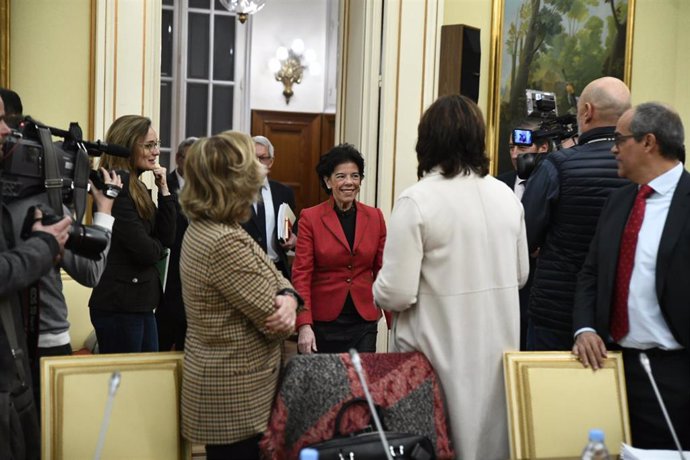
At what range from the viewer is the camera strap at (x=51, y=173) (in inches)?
93.4

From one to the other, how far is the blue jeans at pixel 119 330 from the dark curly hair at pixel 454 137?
1.48 meters

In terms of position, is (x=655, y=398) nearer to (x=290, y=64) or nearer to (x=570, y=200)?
(x=570, y=200)

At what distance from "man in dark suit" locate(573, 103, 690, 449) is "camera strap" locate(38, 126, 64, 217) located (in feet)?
5.29

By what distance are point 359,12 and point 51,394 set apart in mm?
4487

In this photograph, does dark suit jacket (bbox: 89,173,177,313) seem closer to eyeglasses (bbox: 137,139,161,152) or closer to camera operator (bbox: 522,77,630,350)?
eyeglasses (bbox: 137,139,161,152)

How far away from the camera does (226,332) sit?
227 cm

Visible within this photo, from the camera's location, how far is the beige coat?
2.46 metres

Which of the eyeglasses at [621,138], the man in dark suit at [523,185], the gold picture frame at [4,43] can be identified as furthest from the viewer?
the gold picture frame at [4,43]

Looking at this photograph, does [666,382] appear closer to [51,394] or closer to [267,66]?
[51,394]

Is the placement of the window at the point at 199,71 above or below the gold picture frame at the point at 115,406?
above

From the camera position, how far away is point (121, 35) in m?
5.32

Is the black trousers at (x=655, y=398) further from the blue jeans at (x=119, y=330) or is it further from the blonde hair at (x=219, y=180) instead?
the blue jeans at (x=119, y=330)

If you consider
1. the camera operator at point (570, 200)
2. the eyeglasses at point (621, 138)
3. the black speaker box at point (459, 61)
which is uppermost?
the black speaker box at point (459, 61)

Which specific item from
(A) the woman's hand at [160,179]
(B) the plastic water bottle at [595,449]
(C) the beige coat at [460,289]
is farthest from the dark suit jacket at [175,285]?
(B) the plastic water bottle at [595,449]
